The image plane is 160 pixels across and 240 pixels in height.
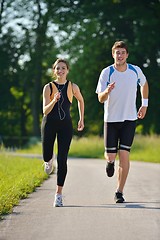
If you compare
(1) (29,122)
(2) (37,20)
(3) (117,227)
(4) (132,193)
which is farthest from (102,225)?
(1) (29,122)

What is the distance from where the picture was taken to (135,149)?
2898 cm

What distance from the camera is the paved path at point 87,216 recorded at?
6.75 meters

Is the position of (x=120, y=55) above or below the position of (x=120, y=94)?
above

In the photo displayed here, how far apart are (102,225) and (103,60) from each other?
134ft

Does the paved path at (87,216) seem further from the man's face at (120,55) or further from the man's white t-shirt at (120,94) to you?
the man's face at (120,55)

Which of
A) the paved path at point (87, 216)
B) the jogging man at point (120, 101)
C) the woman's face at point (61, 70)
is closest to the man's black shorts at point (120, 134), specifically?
the jogging man at point (120, 101)

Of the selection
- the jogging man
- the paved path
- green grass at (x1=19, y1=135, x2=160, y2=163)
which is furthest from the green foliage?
the jogging man

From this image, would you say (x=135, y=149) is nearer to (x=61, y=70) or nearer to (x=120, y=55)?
(x=120, y=55)

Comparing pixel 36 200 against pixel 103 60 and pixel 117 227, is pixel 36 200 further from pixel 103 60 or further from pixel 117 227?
pixel 103 60

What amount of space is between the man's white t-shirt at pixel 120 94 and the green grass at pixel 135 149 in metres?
13.8

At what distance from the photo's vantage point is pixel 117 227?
7.15 metres

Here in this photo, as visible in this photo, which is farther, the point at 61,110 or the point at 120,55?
the point at 120,55

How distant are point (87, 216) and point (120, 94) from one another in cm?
205

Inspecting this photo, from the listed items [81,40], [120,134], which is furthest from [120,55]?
[81,40]
